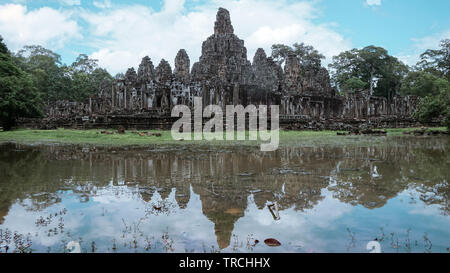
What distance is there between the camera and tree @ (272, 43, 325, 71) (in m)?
50.1

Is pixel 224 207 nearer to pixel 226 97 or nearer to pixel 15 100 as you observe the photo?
pixel 226 97

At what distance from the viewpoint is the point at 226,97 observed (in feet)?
68.7

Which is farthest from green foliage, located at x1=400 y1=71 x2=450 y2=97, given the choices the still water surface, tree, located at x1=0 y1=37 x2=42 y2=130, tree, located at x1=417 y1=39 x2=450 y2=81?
tree, located at x1=0 y1=37 x2=42 y2=130

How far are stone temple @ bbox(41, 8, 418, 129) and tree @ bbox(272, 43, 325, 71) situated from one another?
13.8 metres

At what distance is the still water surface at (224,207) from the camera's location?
258 centimetres

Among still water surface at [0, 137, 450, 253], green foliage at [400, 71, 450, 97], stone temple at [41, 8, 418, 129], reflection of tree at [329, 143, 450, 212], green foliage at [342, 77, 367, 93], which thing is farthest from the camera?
green foliage at [342, 77, 367, 93]

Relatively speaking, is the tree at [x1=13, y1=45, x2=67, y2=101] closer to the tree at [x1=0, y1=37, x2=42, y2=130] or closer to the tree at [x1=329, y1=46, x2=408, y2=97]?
the tree at [x1=0, y1=37, x2=42, y2=130]

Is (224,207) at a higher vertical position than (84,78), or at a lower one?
lower

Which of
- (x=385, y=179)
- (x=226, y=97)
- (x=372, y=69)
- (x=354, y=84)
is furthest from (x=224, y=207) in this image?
(x=372, y=69)

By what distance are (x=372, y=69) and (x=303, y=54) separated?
39.5ft

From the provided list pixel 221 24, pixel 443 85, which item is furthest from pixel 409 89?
pixel 221 24

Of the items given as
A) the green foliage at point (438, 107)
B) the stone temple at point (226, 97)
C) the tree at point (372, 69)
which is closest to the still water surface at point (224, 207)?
the stone temple at point (226, 97)

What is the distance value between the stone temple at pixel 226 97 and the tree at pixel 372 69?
19.7m

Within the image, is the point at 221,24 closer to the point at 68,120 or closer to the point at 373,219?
the point at 68,120
